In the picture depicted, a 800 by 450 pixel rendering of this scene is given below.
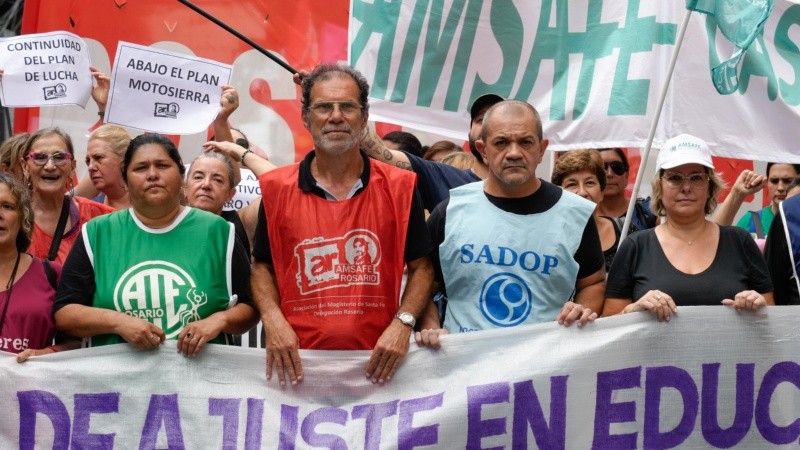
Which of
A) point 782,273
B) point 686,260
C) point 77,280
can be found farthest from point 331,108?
point 782,273

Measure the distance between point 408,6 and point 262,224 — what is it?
2184mm

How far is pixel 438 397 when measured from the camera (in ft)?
14.9

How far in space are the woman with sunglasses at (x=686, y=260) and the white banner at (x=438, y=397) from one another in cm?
8

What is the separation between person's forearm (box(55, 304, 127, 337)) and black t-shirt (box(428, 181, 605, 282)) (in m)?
1.14

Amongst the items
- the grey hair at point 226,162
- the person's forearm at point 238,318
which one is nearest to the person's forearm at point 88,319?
the person's forearm at point 238,318

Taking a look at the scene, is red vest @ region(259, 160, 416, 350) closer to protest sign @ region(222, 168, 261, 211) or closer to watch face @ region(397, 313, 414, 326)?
watch face @ region(397, 313, 414, 326)

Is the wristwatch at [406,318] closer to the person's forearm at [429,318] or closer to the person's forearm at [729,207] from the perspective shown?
the person's forearm at [429,318]

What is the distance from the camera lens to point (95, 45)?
8078 millimetres

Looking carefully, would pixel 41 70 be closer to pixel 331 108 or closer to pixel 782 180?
pixel 331 108

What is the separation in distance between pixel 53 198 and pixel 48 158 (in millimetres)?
193

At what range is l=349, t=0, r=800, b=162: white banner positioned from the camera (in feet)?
19.8

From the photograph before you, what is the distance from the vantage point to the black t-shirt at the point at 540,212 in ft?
15.2

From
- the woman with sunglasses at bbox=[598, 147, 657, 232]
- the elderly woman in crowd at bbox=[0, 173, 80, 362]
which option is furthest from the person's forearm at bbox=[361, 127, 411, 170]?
the elderly woman in crowd at bbox=[0, 173, 80, 362]

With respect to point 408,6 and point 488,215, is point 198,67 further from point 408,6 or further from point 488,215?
point 488,215
